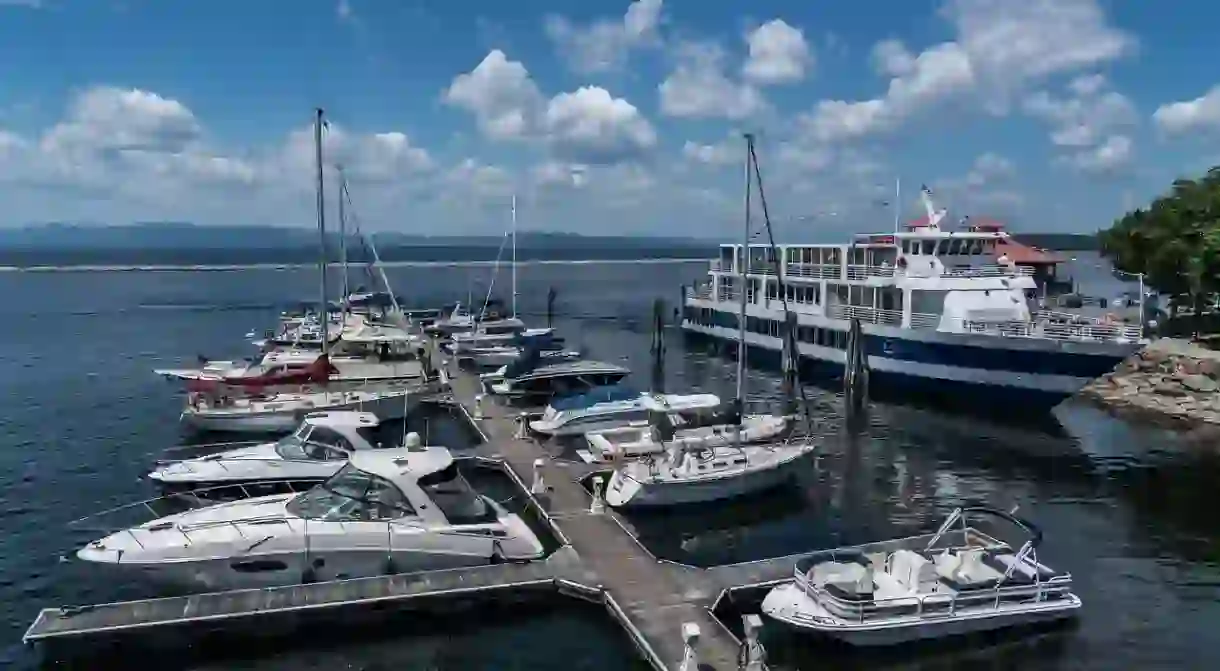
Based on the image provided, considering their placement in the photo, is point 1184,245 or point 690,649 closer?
point 690,649

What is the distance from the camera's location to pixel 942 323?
46.3 metres

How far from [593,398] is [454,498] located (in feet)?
47.7

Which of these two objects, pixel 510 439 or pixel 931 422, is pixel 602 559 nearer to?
pixel 510 439

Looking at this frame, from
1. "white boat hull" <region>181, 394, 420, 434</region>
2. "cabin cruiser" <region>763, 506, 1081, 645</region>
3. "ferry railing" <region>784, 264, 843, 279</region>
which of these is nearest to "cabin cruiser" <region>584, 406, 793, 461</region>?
"white boat hull" <region>181, 394, 420, 434</region>

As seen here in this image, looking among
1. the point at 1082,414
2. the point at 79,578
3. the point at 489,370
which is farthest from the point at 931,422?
the point at 79,578

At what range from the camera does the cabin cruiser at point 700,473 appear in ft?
84.9

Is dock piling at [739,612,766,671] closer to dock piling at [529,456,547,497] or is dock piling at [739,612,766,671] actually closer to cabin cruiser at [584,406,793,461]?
dock piling at [529,456,547,497]

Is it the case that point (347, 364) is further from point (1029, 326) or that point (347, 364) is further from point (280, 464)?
point (1029, 326)

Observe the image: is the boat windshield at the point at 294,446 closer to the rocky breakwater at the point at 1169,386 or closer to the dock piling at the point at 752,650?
the dock piling at the point at 752,650

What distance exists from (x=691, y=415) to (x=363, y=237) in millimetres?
38256

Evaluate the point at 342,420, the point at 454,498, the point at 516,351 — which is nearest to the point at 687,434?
the point at 342,420

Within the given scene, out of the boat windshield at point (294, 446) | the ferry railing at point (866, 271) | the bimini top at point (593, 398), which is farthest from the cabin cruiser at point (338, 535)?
the ferry railing at point (866, 271)

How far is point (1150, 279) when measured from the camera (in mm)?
59188

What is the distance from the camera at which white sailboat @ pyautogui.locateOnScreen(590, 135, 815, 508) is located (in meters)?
25.9
